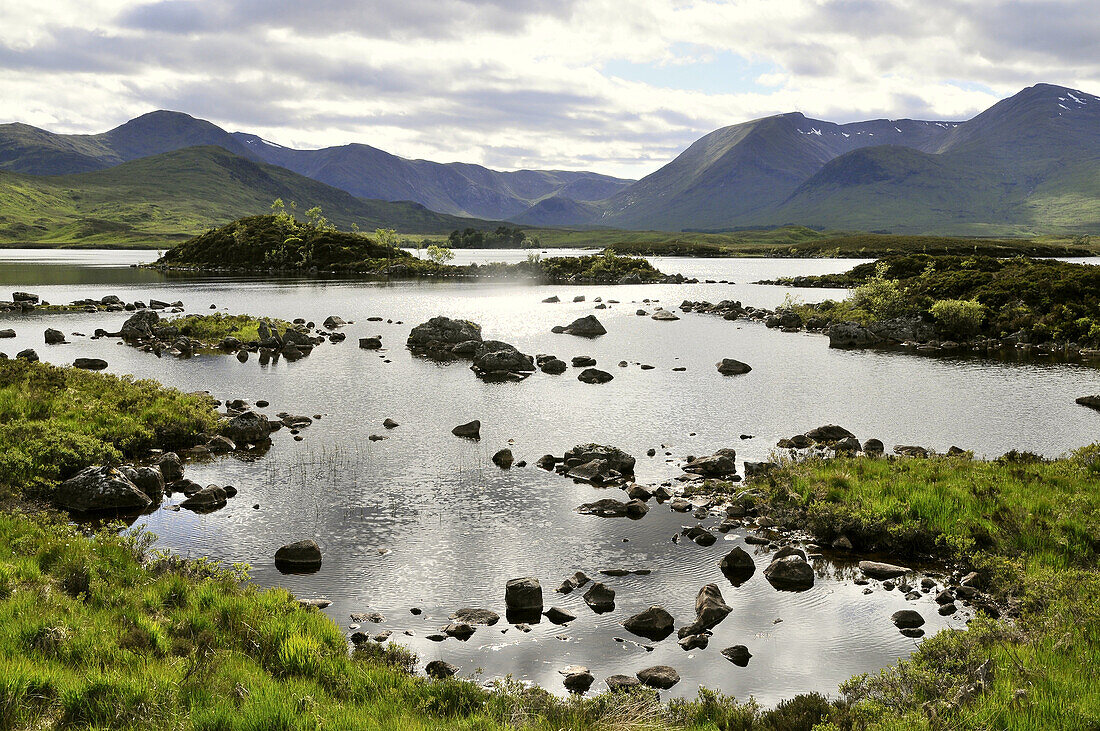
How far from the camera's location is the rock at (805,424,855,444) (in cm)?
3966

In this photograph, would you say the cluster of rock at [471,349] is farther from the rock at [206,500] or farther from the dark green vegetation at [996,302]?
the dark green vegetation at [996,302]

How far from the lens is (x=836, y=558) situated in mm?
25219

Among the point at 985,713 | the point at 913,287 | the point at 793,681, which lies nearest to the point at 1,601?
the point at 793,681

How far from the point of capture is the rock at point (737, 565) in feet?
78.3

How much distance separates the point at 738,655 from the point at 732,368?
155 feet

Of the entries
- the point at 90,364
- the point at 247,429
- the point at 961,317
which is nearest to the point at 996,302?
the point at 961,317

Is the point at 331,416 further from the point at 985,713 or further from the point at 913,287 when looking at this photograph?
the point at 913,287

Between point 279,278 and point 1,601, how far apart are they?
17491 centimetres

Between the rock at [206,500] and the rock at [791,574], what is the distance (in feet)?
75.9

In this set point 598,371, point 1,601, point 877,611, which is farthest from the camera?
point 598,371

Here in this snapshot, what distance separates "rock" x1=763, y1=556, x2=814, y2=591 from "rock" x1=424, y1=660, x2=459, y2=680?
11.7 meters

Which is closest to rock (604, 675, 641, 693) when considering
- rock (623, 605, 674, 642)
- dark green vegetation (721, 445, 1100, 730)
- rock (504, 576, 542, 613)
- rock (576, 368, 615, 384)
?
rock (623, 605, 674, 642)

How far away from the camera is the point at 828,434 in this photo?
39938mm

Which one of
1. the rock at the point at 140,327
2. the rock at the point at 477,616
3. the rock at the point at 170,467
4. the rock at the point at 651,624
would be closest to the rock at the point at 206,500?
the rock at the point at 170,467
